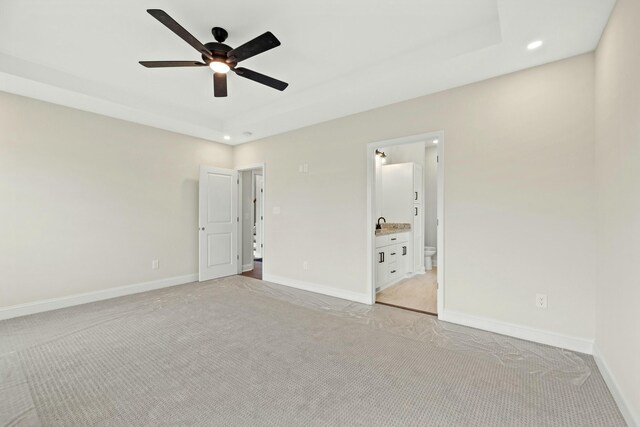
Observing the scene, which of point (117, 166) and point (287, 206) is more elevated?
point (117, 166)

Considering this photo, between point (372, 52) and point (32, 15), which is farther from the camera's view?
point (372, 52)

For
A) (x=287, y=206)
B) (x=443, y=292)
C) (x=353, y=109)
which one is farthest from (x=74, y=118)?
(x=443, y=292)

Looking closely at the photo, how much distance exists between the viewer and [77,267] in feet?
11.7

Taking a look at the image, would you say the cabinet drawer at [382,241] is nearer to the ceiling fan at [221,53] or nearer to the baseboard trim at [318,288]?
the baseboard trim at [318,288]

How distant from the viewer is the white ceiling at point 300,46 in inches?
81.7

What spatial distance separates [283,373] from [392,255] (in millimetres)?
2980

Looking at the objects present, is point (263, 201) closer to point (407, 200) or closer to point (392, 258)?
point (392, 258)

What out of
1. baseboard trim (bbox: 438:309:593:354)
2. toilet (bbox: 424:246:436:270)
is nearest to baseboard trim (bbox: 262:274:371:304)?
baseboard trim (bbox: 438:309:593:354)

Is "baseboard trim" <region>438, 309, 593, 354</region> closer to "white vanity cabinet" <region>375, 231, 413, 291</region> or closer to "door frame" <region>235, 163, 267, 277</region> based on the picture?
"white vanity cabinet" <region>375, 231, 413, 291</region>

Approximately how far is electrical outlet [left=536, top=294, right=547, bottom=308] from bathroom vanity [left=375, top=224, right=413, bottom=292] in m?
1.87

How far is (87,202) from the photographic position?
145 inches

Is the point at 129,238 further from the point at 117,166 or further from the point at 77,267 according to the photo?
the point at 117,166

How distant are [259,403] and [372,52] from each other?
3.19 m

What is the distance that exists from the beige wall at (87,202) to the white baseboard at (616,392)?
524 centimetres
